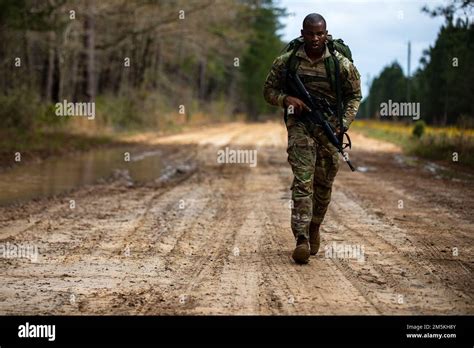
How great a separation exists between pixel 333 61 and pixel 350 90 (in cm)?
37

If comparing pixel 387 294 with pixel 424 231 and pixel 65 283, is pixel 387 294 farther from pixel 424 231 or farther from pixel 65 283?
pixel 424 231

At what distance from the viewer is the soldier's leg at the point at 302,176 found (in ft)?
21.6

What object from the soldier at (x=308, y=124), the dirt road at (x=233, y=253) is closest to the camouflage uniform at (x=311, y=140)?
the soldier at (x=308, y=124)

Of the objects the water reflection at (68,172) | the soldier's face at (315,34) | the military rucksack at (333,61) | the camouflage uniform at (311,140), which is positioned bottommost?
the water reflection at (68,172)

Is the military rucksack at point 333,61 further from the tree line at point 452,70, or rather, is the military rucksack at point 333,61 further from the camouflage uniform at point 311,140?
the tree line at point 452,70

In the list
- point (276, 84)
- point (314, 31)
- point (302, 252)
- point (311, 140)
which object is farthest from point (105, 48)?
point (302, 252)

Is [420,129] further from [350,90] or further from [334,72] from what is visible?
[334,72]

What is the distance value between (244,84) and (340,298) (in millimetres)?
76453

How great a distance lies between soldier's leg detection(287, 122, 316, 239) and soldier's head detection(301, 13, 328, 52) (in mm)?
781

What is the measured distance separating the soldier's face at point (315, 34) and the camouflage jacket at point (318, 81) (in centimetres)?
17

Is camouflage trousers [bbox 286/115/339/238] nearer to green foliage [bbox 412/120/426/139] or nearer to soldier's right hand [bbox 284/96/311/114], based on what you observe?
soldier's right hand [bbox 284/96/311/114]

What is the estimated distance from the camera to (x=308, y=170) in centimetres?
661
